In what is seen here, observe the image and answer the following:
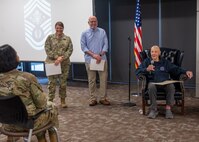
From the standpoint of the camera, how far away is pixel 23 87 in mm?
2607

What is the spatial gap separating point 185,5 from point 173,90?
2631mm

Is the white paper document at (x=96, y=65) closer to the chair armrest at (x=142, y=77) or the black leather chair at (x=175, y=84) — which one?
the black leather chair at (x=175, y=84)

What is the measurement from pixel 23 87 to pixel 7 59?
0.87ft

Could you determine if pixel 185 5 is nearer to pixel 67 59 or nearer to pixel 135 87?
pixel 135 87

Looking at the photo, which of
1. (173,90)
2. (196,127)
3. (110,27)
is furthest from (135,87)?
(196,127)

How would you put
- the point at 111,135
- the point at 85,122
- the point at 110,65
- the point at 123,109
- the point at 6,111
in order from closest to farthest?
the point at 6,111, the point at 111,135, the point at 85,122, the point at 123,109, the point at 110,65

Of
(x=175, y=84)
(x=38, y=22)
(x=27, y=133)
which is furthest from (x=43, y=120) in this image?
(x=38, y=22)

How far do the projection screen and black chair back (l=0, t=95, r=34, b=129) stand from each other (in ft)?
14.6

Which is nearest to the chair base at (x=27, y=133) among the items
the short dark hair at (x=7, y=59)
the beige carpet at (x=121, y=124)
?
the short dark hair at (x=7, y=59)

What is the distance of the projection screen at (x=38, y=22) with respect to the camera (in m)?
6.84

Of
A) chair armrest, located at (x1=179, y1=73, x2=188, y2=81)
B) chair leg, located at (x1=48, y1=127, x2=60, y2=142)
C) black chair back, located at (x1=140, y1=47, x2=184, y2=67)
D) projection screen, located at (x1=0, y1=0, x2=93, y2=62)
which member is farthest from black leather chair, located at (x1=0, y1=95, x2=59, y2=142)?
projection screen, located at (x1=0, y1=0, x2=93, y2=62)

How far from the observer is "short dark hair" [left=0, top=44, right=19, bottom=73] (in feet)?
8.39

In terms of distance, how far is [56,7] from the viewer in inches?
279

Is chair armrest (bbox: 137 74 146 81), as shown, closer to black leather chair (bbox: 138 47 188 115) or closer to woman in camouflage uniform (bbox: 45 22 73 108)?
black leather chair (bbox: 138 47 188 115)
